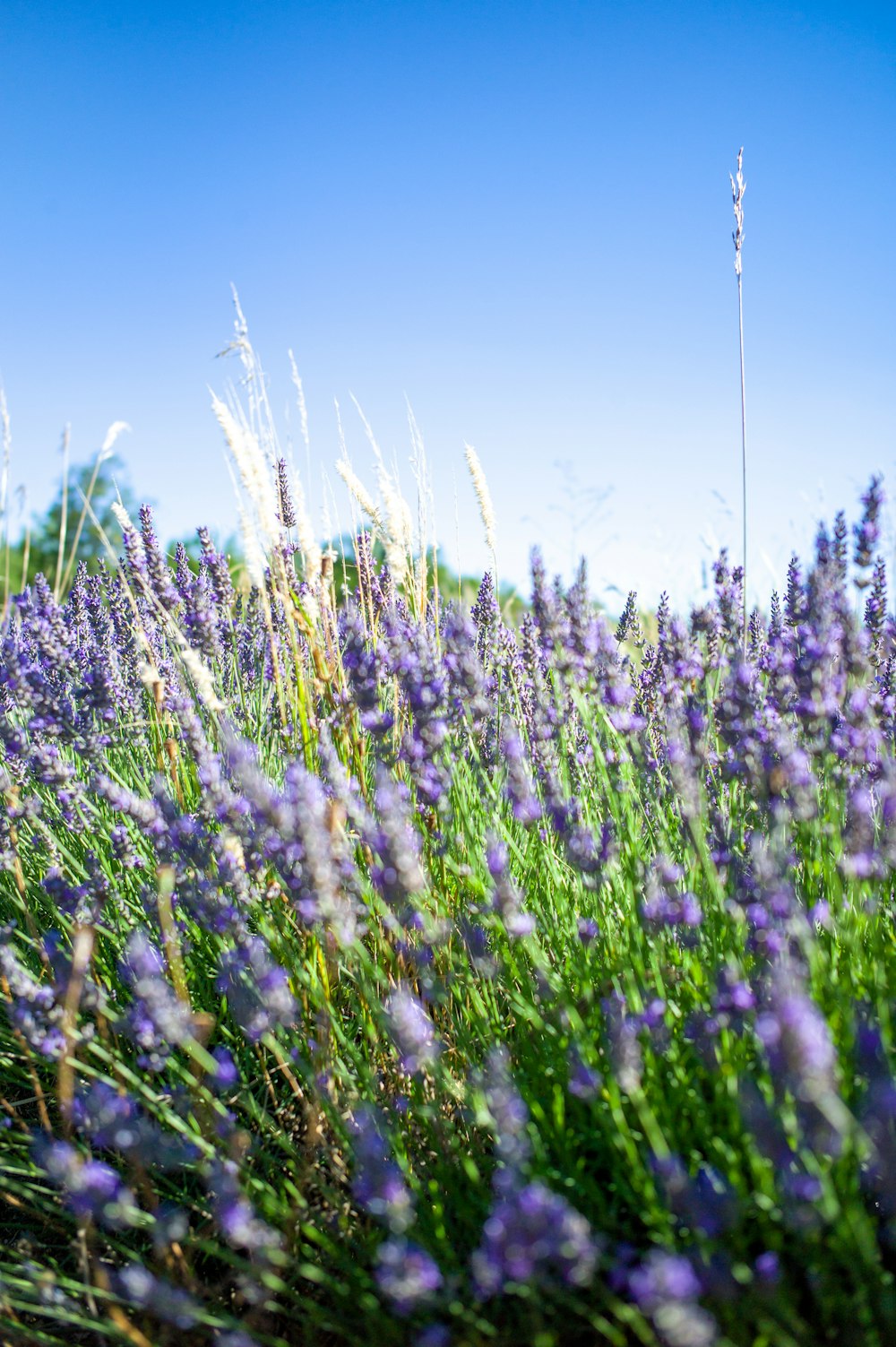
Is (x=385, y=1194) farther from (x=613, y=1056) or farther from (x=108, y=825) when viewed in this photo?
A: (x=108, y=825)

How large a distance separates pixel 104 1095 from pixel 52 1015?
0.68 feet

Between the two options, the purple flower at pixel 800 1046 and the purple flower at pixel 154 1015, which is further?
the purple flower at pixel 154 1015

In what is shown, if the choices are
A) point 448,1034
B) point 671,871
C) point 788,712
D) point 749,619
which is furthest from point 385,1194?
point 749,619

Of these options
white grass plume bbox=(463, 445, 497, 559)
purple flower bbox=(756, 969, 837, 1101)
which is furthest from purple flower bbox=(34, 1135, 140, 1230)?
white grass plume bbox=(463, 445, 497, 559)

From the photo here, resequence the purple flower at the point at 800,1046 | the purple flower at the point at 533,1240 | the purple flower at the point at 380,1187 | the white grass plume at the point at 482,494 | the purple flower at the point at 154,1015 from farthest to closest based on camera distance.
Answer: the white grass plume at the point at 482,494, the purple flower at the point at 154,1015, the purple flower at the point at 380,1187, the purple flower at the point at 533,1240, the purple flower at the point at 800,1046

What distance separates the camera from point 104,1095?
1381mm

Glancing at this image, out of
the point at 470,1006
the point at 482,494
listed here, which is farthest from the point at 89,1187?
the point at 482,494

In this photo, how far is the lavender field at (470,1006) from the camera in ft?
3.50

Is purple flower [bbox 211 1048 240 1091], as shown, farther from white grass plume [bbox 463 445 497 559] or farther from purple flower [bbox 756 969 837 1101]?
white grass plume [bbox 463 445 497 559]

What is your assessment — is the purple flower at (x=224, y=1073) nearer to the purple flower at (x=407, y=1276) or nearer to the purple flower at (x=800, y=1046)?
the purple flower at (x=407, y=1276)

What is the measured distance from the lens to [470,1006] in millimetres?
1929

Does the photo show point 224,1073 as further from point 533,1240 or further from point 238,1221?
point 533,1240

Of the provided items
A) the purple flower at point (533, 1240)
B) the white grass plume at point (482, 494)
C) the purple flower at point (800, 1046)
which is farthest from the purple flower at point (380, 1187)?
the white grass plume at point (482, 494)

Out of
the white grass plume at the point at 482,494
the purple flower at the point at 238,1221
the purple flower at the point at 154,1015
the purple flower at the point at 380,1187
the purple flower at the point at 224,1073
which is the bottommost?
the purple flower at the point at 238,1221
